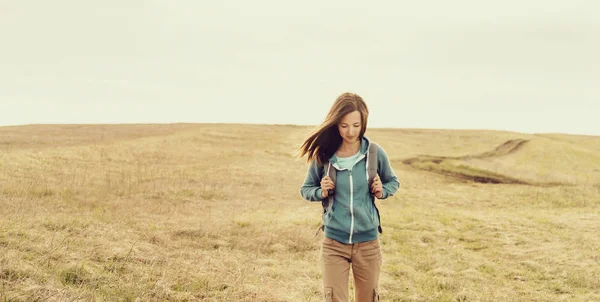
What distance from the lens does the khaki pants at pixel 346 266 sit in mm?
4672

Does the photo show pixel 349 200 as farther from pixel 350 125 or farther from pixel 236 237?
pixel 236 237

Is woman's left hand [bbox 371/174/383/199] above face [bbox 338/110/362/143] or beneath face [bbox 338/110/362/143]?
beneath

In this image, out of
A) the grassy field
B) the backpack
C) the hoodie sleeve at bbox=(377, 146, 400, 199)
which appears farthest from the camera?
the grassy field

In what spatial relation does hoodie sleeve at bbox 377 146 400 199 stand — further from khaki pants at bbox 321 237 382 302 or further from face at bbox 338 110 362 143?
khaki pants at bbox 321 237 382 302

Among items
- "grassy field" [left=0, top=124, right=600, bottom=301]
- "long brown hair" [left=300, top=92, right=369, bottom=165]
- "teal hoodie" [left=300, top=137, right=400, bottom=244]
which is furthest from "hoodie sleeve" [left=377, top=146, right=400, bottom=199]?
"grassy field" [left=0, top=124, right=600, bottom=301]

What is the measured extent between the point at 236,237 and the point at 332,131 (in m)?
7.89

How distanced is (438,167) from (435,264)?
92.2 feet

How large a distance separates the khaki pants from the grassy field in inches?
59.0

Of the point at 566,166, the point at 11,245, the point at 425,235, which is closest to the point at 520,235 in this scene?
the point at 425,235

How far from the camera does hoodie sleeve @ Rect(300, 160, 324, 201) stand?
4906mm

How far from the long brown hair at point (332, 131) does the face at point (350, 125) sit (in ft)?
0.12

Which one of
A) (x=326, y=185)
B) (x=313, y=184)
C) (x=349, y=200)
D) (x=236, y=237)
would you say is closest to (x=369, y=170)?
(x=349, y=200)

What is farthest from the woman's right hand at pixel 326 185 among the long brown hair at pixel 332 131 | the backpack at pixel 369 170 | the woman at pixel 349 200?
the long brown hair at pixel 332 131

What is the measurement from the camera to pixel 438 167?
37.9 metres
